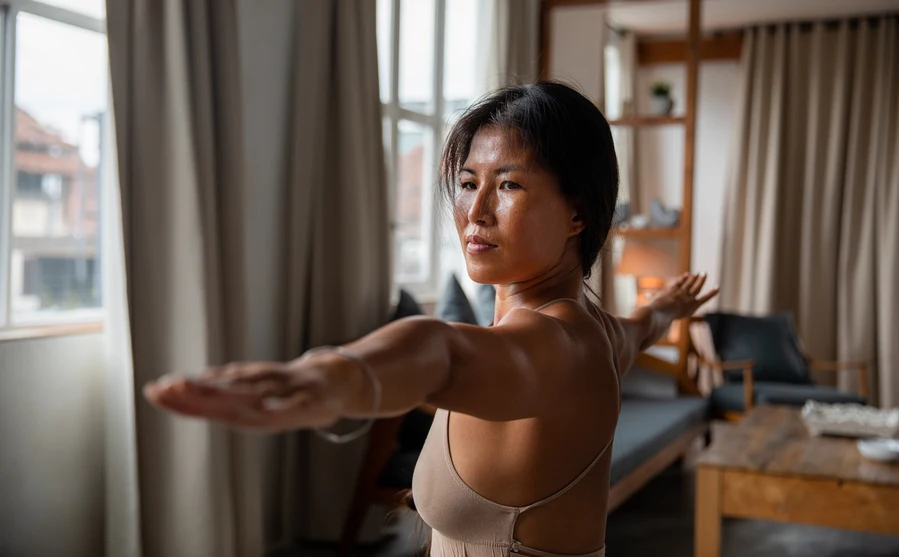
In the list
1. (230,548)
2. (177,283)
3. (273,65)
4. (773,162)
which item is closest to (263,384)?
(177,283)

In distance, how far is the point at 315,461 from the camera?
370cm

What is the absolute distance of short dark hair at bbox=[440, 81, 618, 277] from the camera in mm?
798

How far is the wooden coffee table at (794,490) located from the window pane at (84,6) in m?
2.48

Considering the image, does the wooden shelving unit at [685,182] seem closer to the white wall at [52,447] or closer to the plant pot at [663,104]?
the plant pot at [663,104]

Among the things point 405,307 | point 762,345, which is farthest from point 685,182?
point 405,307

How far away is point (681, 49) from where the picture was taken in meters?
7.29

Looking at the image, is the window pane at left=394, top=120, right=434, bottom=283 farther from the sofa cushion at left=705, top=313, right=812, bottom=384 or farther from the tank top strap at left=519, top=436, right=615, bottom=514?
the tank top strap at left=519, top=436, right=615, bottom=514

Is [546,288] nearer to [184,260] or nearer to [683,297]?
[683,297]

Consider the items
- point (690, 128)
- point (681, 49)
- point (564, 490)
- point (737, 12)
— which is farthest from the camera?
point (681, 49)

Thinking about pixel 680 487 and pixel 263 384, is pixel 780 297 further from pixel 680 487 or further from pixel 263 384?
pixel 263 384

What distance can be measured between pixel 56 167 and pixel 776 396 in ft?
13.4

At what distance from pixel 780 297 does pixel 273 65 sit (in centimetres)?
480

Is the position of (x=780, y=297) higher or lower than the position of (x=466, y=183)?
lower

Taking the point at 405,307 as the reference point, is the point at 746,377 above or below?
below
